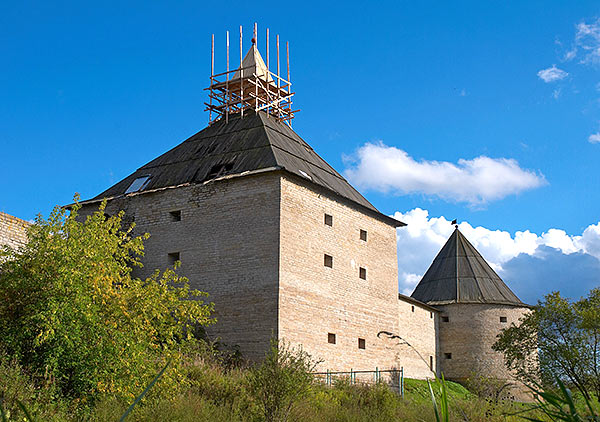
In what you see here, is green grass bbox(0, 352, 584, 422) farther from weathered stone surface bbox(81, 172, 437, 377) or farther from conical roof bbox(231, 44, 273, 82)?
conical roof bbox(231, 44, 273, 82)

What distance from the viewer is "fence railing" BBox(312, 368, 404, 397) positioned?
1841 centimetres

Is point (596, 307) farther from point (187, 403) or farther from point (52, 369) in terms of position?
point (52, 369)

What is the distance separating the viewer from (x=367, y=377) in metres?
21.1

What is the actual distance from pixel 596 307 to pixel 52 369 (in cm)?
1720

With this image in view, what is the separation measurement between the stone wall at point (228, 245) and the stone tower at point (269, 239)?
3 cm

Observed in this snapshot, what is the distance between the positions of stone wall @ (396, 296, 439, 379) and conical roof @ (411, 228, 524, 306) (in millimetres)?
1662

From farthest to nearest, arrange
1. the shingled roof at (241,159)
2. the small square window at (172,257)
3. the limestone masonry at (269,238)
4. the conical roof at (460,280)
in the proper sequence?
the conical roof at (460,280)
the shingled roof at (241,159)
the small square window at (172,257)
the limestone masonry at (269,238)

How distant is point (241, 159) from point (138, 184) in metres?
4.27

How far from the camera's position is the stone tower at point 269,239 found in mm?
18969

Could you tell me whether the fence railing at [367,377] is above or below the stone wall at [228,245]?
below

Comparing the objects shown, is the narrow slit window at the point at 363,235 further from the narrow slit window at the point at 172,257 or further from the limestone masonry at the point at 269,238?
the narrow slit window at the point at 172,257

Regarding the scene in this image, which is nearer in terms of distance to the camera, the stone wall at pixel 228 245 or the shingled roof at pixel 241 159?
the stone wall at pixel 228 245

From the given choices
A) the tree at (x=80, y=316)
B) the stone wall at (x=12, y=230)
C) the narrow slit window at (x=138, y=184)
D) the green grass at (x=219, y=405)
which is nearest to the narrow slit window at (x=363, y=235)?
the green grass at (x=219, y=405)

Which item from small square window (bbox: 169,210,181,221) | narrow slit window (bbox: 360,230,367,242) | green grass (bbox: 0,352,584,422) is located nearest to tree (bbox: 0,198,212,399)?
green grass (bbox: 0,352,584,422)
